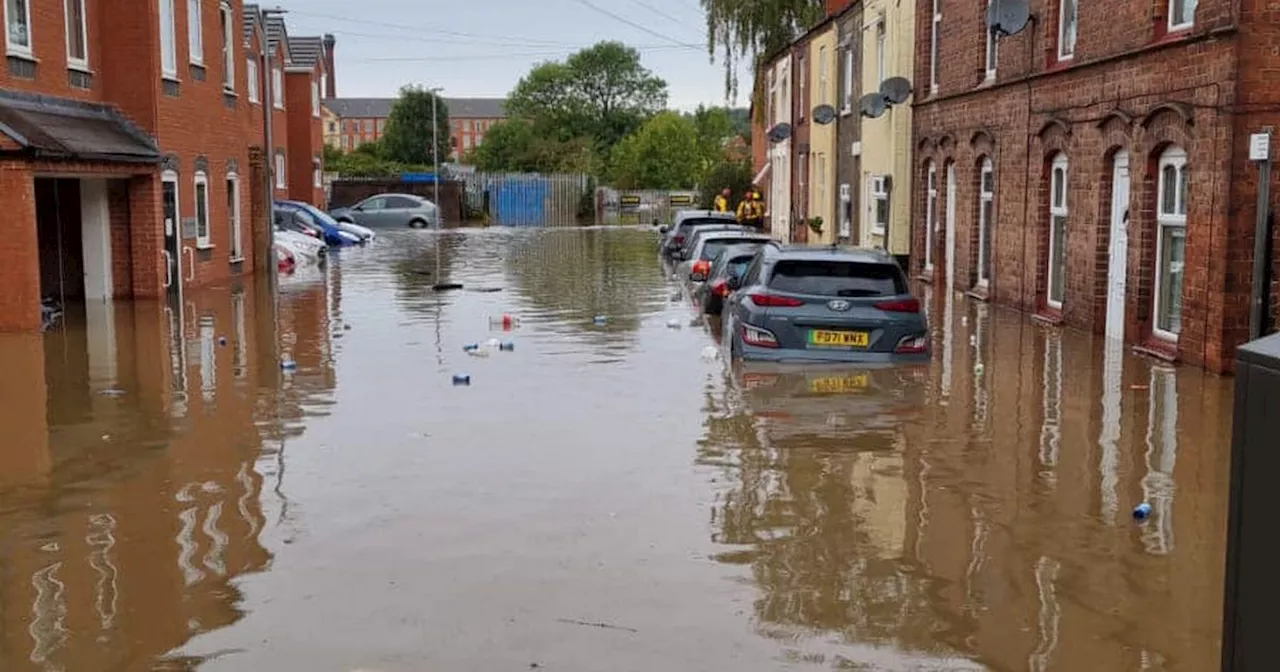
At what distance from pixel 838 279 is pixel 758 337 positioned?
98 centimetres

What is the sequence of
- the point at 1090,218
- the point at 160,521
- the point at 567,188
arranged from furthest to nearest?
the point at 567,188 < the point at 1090,218 < the point at 160,521

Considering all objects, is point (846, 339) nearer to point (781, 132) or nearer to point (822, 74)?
point (822, 74)

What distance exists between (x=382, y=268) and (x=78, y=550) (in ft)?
84.9

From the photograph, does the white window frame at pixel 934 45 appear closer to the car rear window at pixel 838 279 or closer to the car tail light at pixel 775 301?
the car rear window at pixel 838 279

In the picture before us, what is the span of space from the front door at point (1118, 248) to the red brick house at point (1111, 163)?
0.02m

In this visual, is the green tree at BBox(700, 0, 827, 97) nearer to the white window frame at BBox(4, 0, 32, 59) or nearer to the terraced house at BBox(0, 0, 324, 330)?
the terraced house at BBox(0, 0, 324, 330)

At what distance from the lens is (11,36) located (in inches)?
720

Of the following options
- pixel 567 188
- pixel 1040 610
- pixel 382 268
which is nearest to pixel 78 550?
pixel 1040 610

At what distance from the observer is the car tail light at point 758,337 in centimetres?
1312

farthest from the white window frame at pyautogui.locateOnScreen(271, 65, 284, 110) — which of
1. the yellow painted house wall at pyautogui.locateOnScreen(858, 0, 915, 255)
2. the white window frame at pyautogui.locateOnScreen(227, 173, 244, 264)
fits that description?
the yellow painted house wall at pyautogui.locateOnScreen(858, 0, 915, 255)

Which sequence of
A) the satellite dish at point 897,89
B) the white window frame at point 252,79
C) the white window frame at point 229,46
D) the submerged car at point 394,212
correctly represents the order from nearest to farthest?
1. the satellite dish at point 897,89
2. the white window frame at point 229,46
3. the white window frame at point 252,79
4. the submerged car at point 394,212

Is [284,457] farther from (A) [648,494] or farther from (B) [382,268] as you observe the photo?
(B) [382,268]

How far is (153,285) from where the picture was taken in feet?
72.9

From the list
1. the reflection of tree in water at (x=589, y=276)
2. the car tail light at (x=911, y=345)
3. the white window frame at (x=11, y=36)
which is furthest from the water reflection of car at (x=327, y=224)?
the car tail light at (x=911, y=345)
